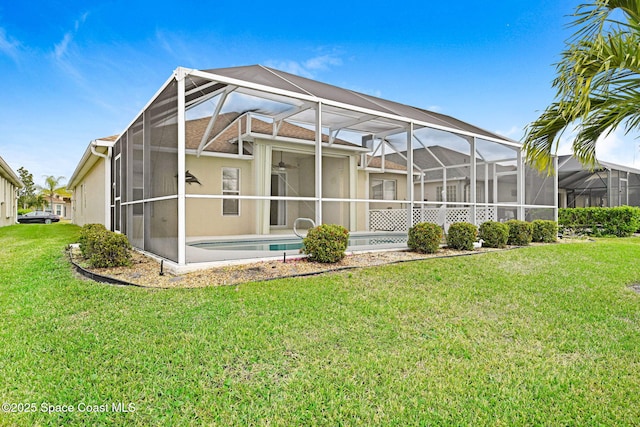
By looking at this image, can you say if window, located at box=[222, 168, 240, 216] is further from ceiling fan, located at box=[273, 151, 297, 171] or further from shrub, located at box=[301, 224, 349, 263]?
shrub, located at box=[301, 224, 349, 263]

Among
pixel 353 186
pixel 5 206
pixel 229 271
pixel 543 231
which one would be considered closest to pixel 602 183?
pixel 543 231

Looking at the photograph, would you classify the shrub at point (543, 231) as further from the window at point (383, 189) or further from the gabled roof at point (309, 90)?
the window at point (383, 189)

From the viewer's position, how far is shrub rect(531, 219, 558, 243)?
11.6 meters

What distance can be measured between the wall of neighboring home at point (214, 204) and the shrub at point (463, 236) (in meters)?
6.18

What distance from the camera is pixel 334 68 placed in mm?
16875

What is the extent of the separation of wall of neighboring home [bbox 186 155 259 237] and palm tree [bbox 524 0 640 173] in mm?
8961

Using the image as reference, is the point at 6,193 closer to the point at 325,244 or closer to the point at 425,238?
the point at 325,244

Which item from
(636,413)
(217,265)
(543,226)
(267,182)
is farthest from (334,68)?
(636,413)

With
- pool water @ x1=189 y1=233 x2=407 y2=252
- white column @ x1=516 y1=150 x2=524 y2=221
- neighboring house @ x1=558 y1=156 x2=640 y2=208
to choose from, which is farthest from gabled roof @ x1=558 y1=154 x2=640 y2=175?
pool water @ x1=189 y1=233 x2=407 y2=252

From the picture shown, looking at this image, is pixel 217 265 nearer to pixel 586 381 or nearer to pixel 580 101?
pixel 586 381

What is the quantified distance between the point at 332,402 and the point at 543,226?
37.6 ft

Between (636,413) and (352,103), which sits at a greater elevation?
(352,103)

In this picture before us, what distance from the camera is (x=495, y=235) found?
9719 millimetres

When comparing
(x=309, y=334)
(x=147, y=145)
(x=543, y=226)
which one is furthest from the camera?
(x=543, y=226)
